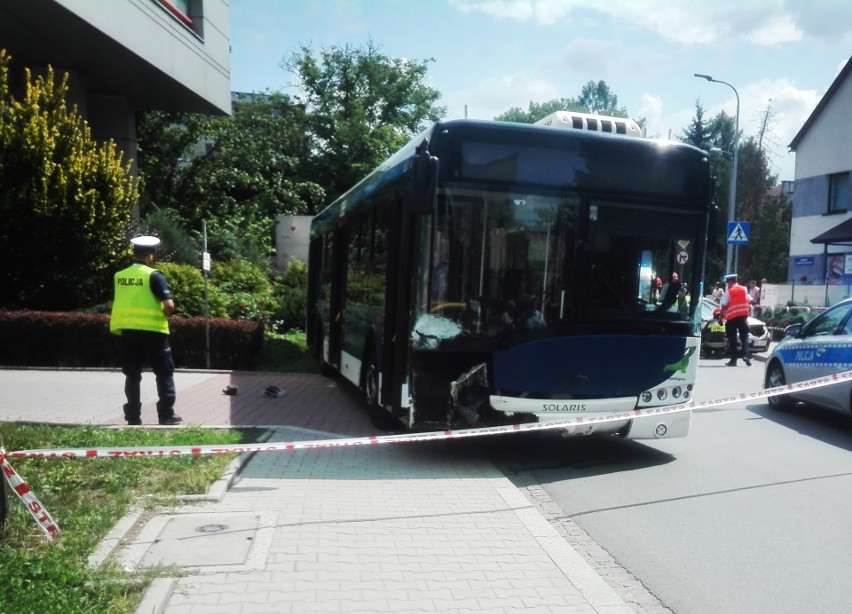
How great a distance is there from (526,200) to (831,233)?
90.6ft

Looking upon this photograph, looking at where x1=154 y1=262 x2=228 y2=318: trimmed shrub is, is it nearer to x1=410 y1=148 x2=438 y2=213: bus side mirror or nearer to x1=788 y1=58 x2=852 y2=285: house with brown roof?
x1=410 y1=148 x2=438 y2=213: bus side mirror

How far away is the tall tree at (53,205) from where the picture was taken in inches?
585

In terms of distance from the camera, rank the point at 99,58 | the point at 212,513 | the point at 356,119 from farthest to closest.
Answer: the point at 356,119
the point at 99,58
the point at 212,513

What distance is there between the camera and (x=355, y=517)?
625 centimetres

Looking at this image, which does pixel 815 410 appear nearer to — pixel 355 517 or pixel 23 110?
pixel 355 517

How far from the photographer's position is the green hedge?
14.8 m

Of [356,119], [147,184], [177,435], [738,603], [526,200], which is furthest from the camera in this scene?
[356,119]

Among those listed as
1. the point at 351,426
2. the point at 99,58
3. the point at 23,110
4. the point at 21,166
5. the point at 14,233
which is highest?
the point at 99,58

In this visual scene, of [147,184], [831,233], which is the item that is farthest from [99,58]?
[831,233]

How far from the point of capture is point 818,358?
35.6 feet

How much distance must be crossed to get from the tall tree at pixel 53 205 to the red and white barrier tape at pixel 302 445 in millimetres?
8999

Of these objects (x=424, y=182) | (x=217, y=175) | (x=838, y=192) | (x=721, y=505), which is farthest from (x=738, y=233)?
(x=424, y=182)

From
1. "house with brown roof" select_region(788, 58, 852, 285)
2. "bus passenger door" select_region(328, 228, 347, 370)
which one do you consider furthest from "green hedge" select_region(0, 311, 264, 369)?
"house with brown roof" select_region(788, 58, 852, 285)

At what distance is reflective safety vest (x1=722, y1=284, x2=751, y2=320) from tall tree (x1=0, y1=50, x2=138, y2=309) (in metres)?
12.3
